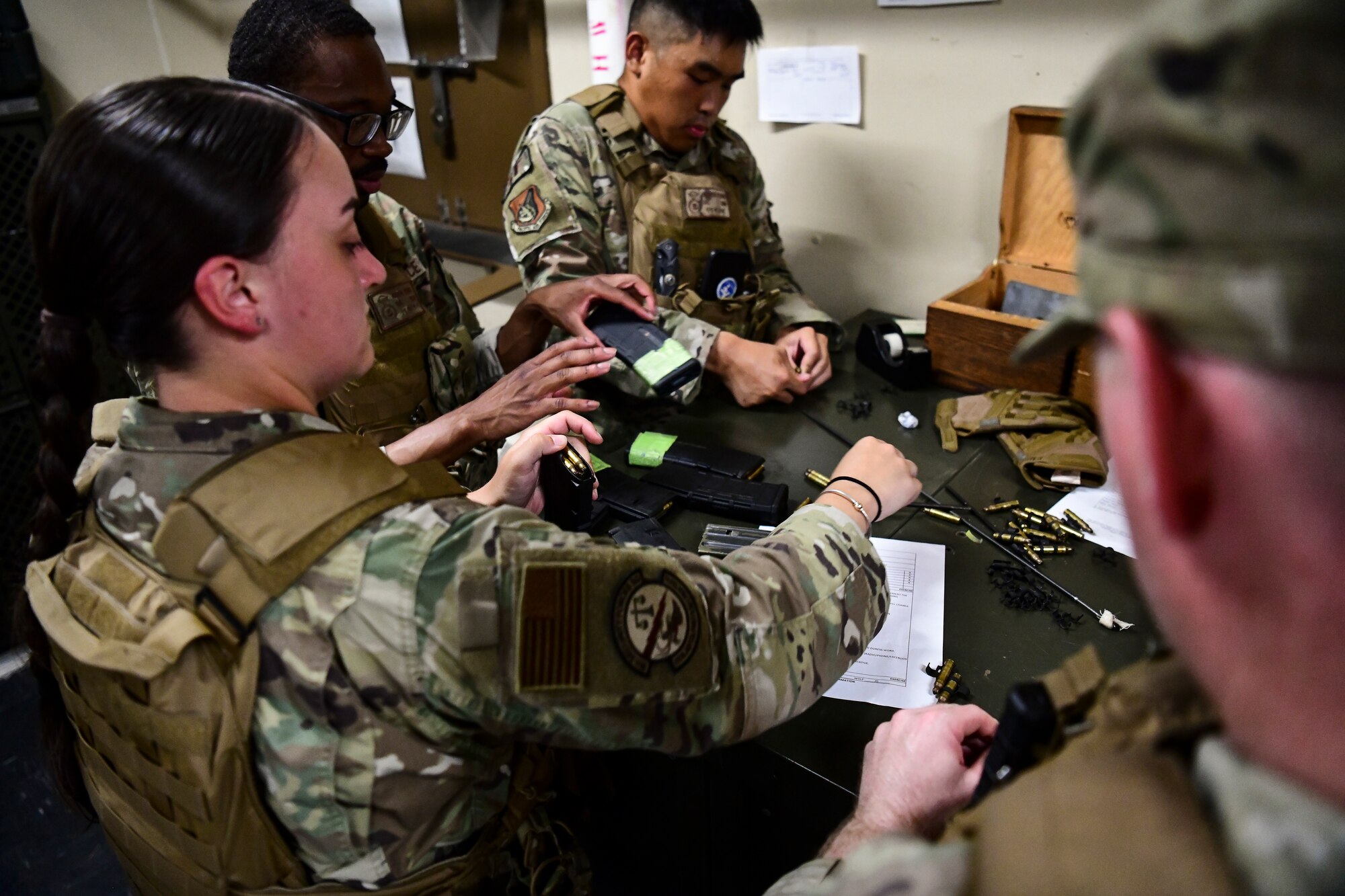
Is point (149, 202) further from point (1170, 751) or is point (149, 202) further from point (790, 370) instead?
point (790, 370)

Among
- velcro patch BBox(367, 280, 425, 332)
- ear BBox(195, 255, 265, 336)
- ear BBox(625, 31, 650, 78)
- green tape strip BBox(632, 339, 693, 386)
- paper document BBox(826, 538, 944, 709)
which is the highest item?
ear BBox(625, 31, 650, 78)

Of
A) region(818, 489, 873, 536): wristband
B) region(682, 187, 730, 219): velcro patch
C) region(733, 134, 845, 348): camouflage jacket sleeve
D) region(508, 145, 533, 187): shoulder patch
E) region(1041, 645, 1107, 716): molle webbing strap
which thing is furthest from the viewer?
region(733, 134, 845, 348): camouflage jacket sleeve

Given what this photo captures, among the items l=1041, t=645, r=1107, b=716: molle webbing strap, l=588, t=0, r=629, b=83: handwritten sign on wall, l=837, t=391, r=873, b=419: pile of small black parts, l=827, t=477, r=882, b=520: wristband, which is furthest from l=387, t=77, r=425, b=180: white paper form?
l=1041, t=645, r=1107, b=716: molle webbing strap

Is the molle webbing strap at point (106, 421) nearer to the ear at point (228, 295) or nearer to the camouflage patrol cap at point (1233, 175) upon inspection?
the ear at point (228, 295)

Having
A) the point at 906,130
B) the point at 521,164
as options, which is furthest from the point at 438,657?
the point at 906,130

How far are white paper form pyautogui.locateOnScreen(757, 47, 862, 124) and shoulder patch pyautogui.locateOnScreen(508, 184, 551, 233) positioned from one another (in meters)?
0.90

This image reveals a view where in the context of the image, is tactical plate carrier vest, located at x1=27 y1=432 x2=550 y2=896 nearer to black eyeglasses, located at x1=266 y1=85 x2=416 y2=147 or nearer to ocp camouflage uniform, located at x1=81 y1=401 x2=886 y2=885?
ocp camouflage uniform, located at x1=81 y1=401 x2=886 y2=885

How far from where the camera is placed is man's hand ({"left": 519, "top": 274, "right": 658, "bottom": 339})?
1648 mm

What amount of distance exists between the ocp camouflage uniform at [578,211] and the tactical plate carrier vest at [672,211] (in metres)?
0.02

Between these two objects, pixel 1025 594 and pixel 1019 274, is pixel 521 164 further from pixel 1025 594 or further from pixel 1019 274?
pixel 1025 594

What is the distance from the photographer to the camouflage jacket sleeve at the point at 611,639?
2.27 ft

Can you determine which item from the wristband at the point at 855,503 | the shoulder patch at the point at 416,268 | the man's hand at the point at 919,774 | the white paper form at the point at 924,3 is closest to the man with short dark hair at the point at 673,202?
the shoulder patch at the point at 416,268

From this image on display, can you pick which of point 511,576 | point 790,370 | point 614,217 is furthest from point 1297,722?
point 614,217

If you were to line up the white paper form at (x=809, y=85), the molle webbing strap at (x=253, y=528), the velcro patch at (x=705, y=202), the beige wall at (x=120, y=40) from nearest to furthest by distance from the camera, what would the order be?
the molle webbing strap at (x=253, y=528) < the velcro patch at (x=705, y=202) < the white paper form at (x=809, y=85) < the beige wall at (x=120, y=40)
